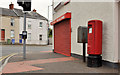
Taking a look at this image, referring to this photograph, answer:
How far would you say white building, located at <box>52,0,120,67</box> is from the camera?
6277 mm

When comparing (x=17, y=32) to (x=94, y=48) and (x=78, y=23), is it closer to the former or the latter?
(x=78, y=23)

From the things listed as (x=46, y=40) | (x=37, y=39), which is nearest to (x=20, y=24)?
(x=37, y=39)

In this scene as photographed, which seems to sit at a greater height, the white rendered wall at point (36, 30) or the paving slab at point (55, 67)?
the white rendered wall at point (36, 30)

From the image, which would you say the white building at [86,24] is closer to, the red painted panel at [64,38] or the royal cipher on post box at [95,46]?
the red painted panel at [64,38]

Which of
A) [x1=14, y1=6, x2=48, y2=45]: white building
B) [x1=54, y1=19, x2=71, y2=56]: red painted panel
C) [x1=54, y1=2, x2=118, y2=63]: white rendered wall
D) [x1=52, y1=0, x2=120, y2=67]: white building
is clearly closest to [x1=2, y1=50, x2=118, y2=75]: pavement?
[x1=54, y1=2, x2=118, y2=63]: white rendered wall

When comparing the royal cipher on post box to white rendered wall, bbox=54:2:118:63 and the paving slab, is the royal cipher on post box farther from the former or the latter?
white rendered wall, bbox=54:2:118:63

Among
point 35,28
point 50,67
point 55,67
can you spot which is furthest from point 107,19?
point 35,28

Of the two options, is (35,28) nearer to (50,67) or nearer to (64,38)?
(64,38)

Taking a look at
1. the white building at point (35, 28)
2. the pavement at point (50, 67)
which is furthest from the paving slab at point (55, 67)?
the white building at point (35, 28)

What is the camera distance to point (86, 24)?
8.48 metres

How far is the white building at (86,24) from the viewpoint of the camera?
6277 millimetres

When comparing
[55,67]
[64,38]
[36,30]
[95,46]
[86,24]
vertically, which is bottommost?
[55,67]

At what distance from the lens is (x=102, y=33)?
22.9 ft

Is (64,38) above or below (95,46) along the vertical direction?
above
